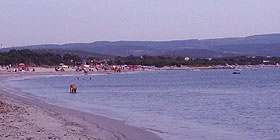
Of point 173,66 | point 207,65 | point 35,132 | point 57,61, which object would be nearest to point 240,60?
point 207,65

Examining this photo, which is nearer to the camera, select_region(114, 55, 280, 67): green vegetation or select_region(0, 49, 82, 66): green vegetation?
select_region(0, 49, 82, 66): green vegetation

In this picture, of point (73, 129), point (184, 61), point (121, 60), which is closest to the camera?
point (73, 129)

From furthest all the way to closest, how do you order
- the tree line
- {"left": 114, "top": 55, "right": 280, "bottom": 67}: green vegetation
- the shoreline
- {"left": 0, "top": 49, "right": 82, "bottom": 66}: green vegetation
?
{"left": 114, "top": 55, "right": 280, "bottom": 67}: green vegetation
the tree line
{"left": 0, "top": 49, "right": 82, "bottom": 66}: green vegetation
the shoreline

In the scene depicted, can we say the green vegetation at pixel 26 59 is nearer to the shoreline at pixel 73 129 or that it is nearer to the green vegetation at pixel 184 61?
the green vegetation at pixel 184 61

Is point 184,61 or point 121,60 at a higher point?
point 121,60

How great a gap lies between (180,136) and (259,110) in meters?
8.98

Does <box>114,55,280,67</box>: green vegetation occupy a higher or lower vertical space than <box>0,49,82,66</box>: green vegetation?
lower

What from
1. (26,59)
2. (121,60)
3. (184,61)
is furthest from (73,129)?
(184,61)

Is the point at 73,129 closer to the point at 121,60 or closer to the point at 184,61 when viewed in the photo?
the point at 121,60

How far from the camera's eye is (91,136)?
13.5 meters

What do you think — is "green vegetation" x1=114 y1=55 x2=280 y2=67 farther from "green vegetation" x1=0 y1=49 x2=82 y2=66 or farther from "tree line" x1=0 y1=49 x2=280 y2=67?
"green vegetation" x1=0 y1=49 x2=82 y2=66

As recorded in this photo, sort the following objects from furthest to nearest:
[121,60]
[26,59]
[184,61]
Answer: [184,61]
[121,60]
[26,59]

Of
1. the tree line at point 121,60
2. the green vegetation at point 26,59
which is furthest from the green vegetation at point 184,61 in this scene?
the green vegetation at point 26,59

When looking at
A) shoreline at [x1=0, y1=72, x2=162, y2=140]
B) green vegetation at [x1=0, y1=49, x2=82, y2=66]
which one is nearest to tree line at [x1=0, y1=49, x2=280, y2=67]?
green vegetation at [x1=0, y1=49, x2=82, y2=66]
